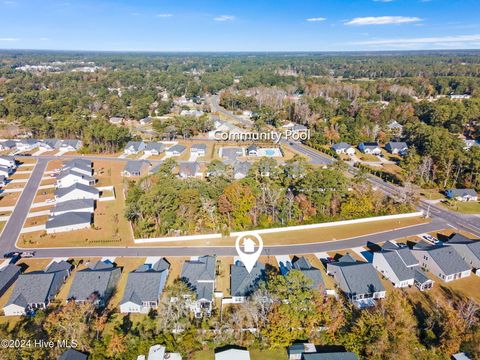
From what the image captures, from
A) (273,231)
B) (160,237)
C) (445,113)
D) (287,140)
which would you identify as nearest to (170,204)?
(160,237)

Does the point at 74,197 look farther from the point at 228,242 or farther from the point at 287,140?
the point at 287,140

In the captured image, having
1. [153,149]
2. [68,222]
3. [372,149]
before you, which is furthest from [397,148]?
Result: [68,222]

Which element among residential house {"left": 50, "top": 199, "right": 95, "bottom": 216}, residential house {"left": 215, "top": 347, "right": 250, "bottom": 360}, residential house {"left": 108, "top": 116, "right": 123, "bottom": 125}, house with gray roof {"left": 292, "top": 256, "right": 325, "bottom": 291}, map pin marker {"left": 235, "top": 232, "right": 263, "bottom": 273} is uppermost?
residential house {"left": 108, "top": 116, "right": 123, "bottom": 125}

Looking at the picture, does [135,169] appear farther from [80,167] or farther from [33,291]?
[33,291]

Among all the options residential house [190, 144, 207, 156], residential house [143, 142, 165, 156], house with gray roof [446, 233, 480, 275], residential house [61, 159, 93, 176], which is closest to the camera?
house with gray roof [446, 233, 480, 275]

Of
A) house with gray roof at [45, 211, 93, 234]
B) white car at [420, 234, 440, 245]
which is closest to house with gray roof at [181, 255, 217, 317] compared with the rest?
house with gray roof at [45, 211, 93, 234]

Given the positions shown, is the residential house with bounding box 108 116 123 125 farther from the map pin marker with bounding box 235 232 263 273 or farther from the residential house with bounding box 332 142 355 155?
the map pin marker with bounding box 235 232 263 273
